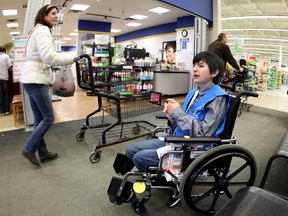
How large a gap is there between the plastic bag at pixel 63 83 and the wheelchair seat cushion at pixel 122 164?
1.20 meters

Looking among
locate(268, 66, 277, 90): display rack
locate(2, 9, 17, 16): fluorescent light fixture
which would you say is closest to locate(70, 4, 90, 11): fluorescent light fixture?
locate(2, 9, 17, 16): fluorescent light fixture

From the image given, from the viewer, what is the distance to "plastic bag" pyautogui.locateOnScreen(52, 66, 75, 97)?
2.47 meters

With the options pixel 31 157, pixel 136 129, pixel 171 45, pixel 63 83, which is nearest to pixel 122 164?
pixel 31 157

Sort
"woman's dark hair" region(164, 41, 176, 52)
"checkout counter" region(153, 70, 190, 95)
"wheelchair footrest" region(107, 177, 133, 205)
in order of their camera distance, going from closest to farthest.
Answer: "wheelchair footrest" region(107, 177, 133, 205), "checkout counter" region(153, 70, 190, 95), "woman's dark hair" region(164, 41, 176, 52)

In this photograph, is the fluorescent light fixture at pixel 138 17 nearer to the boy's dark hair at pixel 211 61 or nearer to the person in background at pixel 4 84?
the person in background at pixel 4 84

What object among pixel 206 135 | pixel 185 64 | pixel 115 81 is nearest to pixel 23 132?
pixel 115 81

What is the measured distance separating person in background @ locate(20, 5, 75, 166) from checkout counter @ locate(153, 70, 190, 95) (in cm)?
448

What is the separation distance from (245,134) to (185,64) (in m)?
5.08

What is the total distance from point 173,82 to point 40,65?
5.42 m

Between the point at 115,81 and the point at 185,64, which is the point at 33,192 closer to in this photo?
the point at 115,81

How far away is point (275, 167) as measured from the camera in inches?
97.3

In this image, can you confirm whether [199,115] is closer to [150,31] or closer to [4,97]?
[4,97]

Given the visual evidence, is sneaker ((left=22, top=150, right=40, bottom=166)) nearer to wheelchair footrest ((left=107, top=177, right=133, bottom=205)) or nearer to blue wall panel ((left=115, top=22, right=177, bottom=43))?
wheelchair footrest ((left=107, top=177, right=133, bottom=205))

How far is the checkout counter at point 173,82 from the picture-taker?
6.75 m
